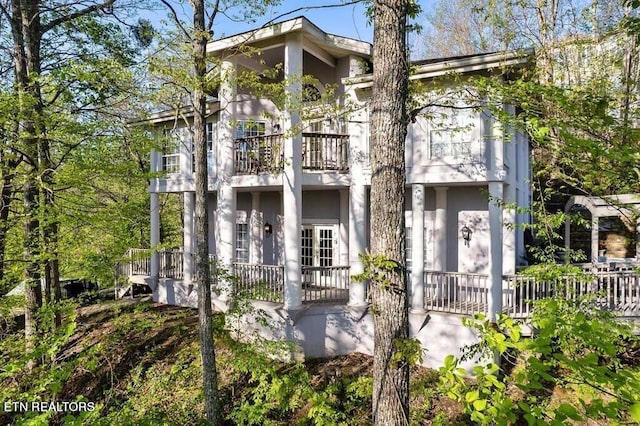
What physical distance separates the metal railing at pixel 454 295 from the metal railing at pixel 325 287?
215 centimetres

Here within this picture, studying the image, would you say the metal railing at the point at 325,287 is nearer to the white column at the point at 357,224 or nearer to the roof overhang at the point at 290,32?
the white column at the point at 357,224

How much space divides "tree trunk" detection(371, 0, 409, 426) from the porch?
4388mm

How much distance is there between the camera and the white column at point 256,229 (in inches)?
513

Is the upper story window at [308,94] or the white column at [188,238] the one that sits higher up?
the upper story window at [308,94]

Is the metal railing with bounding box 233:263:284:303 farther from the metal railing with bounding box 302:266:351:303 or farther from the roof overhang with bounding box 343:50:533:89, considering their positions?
the roof overhang with bounding box 343:50:533:89

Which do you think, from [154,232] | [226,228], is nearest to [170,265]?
[154,232]

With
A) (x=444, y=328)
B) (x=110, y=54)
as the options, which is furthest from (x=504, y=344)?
(x=110, y=54)

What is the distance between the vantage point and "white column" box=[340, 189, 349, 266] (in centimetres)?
1134

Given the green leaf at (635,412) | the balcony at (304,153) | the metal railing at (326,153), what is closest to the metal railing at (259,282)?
the balcony at (304,153)

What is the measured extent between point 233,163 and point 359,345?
6.03 meters

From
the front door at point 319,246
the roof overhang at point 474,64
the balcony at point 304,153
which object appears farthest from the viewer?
the front door at point 319,246

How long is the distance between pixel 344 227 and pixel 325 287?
6.98 feet

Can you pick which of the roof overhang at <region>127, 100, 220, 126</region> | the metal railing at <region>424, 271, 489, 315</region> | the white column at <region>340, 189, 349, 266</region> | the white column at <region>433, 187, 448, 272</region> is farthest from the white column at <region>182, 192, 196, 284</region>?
the white column at <region>433, 187, 448, 272</region>

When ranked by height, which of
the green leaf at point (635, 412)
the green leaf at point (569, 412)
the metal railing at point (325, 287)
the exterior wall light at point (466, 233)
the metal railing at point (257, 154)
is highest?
the metal railing at point (257, 154)
